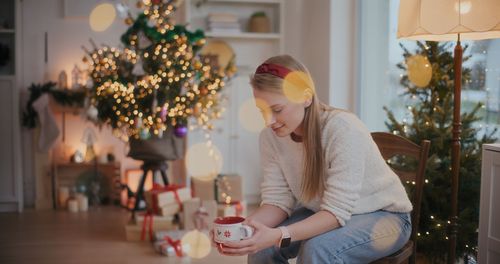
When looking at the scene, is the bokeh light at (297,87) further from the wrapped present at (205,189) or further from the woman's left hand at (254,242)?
the wrapped present at (205,189)

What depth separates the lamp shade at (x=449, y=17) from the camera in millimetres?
2014

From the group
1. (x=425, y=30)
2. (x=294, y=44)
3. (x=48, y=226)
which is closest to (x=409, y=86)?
→ (x=425, y=30)

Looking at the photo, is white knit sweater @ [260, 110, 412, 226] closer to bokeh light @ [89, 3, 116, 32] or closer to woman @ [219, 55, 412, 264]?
woman @ [219, 55, 412, 264]

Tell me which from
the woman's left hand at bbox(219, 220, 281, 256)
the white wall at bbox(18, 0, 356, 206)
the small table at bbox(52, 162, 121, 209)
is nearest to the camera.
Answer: the woman's left hand at bbox(219, 220, 281, 256)

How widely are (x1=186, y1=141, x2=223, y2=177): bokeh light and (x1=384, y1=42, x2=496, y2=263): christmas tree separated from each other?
2020mm

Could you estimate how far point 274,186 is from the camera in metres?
1.91

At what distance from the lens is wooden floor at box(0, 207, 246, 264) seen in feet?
10.9

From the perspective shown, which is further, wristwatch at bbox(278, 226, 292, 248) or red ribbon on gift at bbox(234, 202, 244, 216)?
red ribbon on gift at bbox(234, 202, 244, 216)

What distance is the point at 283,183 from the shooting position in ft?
6.29

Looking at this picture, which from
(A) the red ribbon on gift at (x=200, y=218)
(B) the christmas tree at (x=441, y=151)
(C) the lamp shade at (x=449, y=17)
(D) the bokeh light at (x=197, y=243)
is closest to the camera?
(C) the lamp shade at (x=449, y=17)

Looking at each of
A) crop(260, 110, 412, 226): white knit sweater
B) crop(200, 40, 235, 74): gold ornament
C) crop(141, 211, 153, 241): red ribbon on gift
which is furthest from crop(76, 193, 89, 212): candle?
crop(260, 110, 412, 226): white knit sweater

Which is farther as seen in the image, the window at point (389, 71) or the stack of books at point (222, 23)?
the stack of books at point (222, 23)

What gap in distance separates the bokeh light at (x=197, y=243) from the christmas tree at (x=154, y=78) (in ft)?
2.26

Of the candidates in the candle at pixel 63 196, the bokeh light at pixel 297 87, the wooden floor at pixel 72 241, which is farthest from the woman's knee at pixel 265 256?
the candle at pixel 63 196
